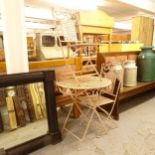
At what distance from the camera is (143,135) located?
2102mm

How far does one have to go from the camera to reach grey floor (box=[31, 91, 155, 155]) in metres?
1.79

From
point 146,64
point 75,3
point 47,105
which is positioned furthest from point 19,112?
point 75,3

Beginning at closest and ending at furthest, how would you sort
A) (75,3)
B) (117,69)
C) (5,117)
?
1. (5,117)
2. (117,69)
3. (75,3)

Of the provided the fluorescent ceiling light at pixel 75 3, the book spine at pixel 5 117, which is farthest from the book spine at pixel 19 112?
the fluorescent ceiling light at pixel 75 3

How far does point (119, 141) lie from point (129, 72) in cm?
137

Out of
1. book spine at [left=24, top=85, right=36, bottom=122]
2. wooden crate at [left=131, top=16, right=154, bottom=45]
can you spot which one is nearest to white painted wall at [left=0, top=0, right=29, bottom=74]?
book spine at [left=24, top=85, right=36, bottom=122]

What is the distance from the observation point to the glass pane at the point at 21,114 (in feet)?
5.76

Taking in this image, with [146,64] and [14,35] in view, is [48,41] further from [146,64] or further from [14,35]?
[146,64]

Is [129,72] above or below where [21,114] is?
above

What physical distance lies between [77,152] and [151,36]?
5.12 metres

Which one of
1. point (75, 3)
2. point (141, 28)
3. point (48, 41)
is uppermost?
point (75, 3)

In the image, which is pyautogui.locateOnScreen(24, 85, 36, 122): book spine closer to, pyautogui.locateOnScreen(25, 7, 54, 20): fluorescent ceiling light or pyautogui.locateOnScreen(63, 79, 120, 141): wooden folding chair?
pyautogui.locateOnScreen(63, 79, 120, 141): wooden folding chair

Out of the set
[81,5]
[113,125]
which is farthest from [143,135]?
[81,5]

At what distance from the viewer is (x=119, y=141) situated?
6.46ft
